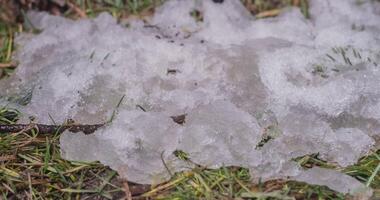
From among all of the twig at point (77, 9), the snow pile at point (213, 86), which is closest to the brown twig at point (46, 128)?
the snow pile at point (213, 86)

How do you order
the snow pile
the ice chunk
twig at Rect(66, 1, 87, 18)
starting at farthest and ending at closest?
twig at Rect(66, 1, 87, 18), the snow pile, the ice chunk

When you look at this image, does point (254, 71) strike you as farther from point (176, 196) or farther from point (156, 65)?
point (176, 196)

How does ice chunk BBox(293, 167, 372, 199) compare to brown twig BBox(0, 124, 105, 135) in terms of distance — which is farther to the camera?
brown twig BBox(0, 124, 105, 135)

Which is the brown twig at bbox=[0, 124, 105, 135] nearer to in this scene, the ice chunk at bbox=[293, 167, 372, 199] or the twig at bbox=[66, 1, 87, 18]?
the ice chunk at bbox=[293, 167, 372, 199]

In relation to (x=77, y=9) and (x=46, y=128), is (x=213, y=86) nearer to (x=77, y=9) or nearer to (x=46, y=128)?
(x=46, y=128)

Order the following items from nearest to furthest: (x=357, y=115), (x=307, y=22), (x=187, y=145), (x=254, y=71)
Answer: (x=187, y=145) → (x=357, y=115) → (x=254, y=71) → (x=307, y=22)

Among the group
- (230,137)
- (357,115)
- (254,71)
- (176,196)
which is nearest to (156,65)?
(254,71)

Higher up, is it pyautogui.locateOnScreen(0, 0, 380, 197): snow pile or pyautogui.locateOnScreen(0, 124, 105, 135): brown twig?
pyautogui.locateOnScreen(0, 0, 380, 197): snow pile

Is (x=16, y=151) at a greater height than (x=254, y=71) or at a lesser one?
lesser

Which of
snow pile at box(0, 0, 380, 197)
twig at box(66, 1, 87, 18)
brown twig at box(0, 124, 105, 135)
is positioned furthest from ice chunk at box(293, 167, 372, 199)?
twig at box(66, 1, 87, 18)

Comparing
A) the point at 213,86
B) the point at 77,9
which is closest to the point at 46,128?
the point at 213,86
